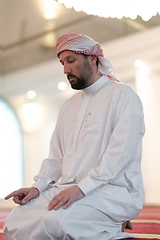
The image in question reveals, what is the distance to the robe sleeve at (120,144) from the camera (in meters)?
1.87

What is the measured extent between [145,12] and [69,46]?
2.27 meters

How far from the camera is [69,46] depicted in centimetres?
222

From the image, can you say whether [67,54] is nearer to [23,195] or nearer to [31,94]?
[23,195]

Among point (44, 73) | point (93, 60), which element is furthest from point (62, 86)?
point (93, 60)

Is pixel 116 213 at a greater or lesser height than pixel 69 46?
lesser

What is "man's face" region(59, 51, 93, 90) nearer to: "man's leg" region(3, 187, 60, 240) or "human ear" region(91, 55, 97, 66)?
"human ear" region(91, 55, 97, 66)

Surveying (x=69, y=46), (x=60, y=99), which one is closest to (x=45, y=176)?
(x=69, y=46)

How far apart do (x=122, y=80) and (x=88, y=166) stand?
4.56 m

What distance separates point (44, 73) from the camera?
6.81 m

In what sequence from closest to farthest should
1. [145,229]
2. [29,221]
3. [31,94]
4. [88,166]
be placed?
[29,221] → [88,166] → [145,229] → [31,94]

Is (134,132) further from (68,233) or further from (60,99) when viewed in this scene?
(60,99)

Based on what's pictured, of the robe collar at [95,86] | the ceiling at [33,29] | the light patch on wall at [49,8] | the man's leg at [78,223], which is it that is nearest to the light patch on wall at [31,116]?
the ceiling at [33,29]

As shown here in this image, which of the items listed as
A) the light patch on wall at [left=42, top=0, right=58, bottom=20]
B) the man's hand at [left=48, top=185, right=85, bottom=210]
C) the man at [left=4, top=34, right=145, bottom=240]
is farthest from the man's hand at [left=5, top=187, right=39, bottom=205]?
the light patch on wall at [left=42, top=0, right=58, bottom=20]

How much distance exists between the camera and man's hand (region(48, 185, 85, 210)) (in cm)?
174
